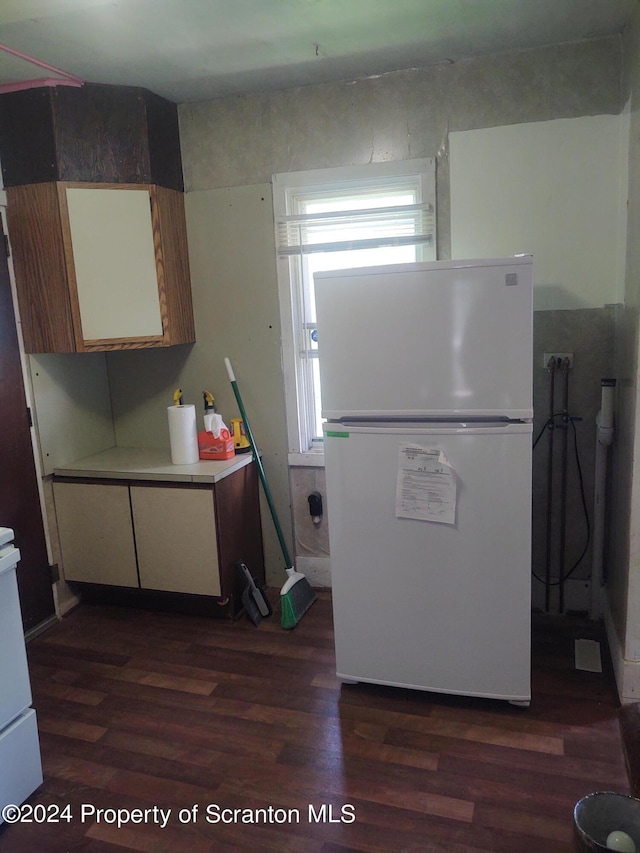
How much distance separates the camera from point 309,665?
8.46ft

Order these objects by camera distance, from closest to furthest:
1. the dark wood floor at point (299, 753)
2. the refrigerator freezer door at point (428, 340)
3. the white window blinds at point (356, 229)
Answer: the dark wood floor at point (299, 753), the refrigerator freezer door at point (428, 340), the white window blinds at point (356, 229)

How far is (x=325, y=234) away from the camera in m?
2.94

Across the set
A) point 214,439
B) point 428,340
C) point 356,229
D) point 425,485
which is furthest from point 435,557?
point 356,229

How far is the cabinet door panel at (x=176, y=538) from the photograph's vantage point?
112 inches

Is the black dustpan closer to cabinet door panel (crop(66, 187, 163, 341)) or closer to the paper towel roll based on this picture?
the paper towel roll

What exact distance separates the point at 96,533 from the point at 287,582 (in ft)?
3.24

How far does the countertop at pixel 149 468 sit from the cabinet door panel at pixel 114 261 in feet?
2.10

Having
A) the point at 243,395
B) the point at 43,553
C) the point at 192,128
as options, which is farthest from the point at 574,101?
the point at 43,553

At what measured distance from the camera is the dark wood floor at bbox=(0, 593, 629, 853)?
5.75 feet

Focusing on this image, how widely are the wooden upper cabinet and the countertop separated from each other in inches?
23.3

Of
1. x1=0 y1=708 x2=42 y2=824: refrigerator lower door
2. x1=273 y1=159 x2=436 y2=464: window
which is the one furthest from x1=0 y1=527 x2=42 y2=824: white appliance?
x1=273 y1=159 x2=436 y2=464: window

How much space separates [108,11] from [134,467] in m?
1.87

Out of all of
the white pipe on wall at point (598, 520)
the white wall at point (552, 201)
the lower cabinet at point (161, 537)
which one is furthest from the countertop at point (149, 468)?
the white pipe on wall at point (598, 520)

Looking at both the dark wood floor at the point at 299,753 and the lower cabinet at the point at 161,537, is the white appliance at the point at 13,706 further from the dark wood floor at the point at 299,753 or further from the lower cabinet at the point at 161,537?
the lower cabinet at the point at 161,537
